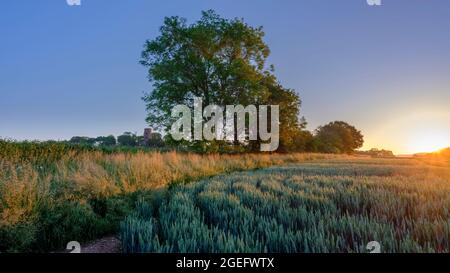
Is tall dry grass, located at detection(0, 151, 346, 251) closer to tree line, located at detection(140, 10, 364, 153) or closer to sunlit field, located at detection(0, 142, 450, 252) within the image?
sunlit field, located at detection(0, 142, 450, 252)

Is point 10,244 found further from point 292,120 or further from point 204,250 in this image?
point 292,120

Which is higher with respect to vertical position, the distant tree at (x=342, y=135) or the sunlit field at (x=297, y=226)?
the distant tree at (x=342, y=135)

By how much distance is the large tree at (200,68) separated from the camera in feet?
67.8

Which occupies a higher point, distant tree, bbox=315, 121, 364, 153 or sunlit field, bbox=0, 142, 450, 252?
distant tree, bbox=315, 121, 364, 153

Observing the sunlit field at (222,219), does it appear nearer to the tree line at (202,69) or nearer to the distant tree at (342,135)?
the tree line at (202,69)

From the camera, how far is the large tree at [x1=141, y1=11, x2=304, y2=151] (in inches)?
814

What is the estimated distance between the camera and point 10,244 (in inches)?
154

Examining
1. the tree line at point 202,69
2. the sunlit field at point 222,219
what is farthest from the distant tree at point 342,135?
the sunlit field at point 222,219

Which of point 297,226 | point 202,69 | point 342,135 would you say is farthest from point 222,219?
point 342,135

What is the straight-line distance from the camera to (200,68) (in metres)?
21.3

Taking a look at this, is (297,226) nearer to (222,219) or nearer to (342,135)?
(222,219)

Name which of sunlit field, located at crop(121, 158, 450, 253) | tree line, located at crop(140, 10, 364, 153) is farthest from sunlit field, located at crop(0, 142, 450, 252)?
tree line, located at crop(140, 10, 364, 153)

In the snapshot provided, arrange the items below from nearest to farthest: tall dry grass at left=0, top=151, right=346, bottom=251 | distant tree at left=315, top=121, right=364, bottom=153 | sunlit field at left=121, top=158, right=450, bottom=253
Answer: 1. sunlit field at left=121, top=158, right=450, bottom=253
2. tall dry grass at left=0, top=151, right=346, bottom=251
3. distant tree at left=315, top=121, right=364, bottom=153
